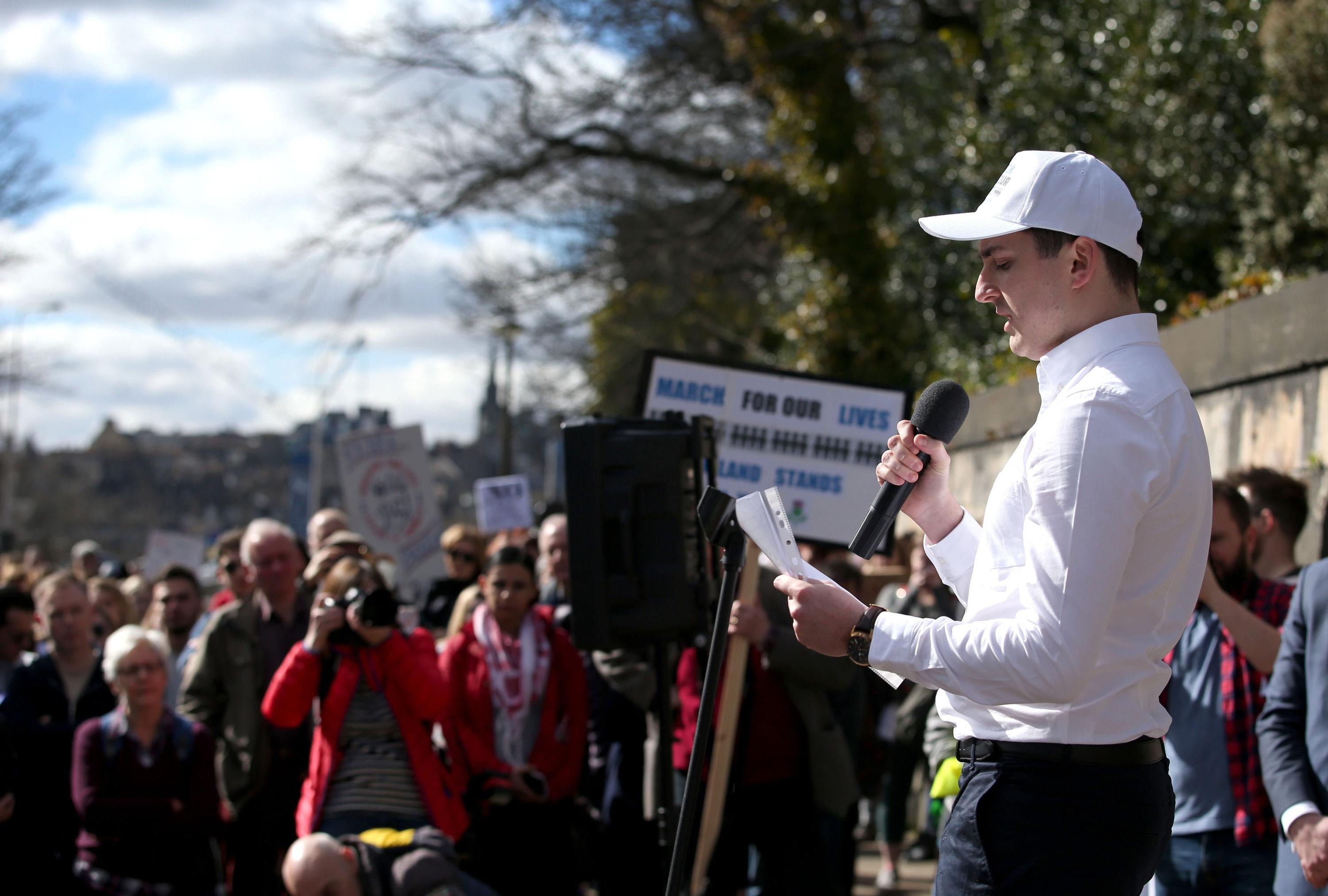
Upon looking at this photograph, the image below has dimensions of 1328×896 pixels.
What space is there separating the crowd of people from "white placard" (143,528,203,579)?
26.8 feet

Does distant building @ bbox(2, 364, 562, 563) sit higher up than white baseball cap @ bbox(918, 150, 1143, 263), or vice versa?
distant building @ bbox(2, 364, 562, 563)

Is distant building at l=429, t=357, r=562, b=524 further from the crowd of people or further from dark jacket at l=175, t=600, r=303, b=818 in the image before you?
dark jacket at l=175, t=600, r=303, b=818

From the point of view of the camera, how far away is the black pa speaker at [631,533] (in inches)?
181

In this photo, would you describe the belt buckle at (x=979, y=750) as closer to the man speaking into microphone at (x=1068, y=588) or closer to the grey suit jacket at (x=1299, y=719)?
the man speaking into microphone at (x=1068, y=588)

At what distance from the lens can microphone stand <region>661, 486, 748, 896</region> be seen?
271cm

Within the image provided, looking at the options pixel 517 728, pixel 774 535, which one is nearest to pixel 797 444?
pixel 517 728

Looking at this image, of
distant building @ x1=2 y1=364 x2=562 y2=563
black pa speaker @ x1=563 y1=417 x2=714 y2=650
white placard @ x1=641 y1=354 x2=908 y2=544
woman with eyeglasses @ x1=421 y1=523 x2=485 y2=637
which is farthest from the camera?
distant building @ x1=2 y1=364 x2=562 y2=563

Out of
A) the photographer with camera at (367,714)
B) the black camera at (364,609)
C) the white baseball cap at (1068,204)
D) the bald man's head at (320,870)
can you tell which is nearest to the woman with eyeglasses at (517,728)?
the photographer with camera at (367,714)

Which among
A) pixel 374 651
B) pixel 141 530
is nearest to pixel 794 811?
pixel 374 651

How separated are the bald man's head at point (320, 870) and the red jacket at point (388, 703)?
23.3 inches

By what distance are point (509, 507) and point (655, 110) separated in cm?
546

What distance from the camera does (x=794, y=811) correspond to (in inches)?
222

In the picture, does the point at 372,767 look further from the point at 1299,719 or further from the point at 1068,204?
the point at 1068,204

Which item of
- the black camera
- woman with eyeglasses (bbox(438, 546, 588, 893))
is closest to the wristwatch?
the black camera
